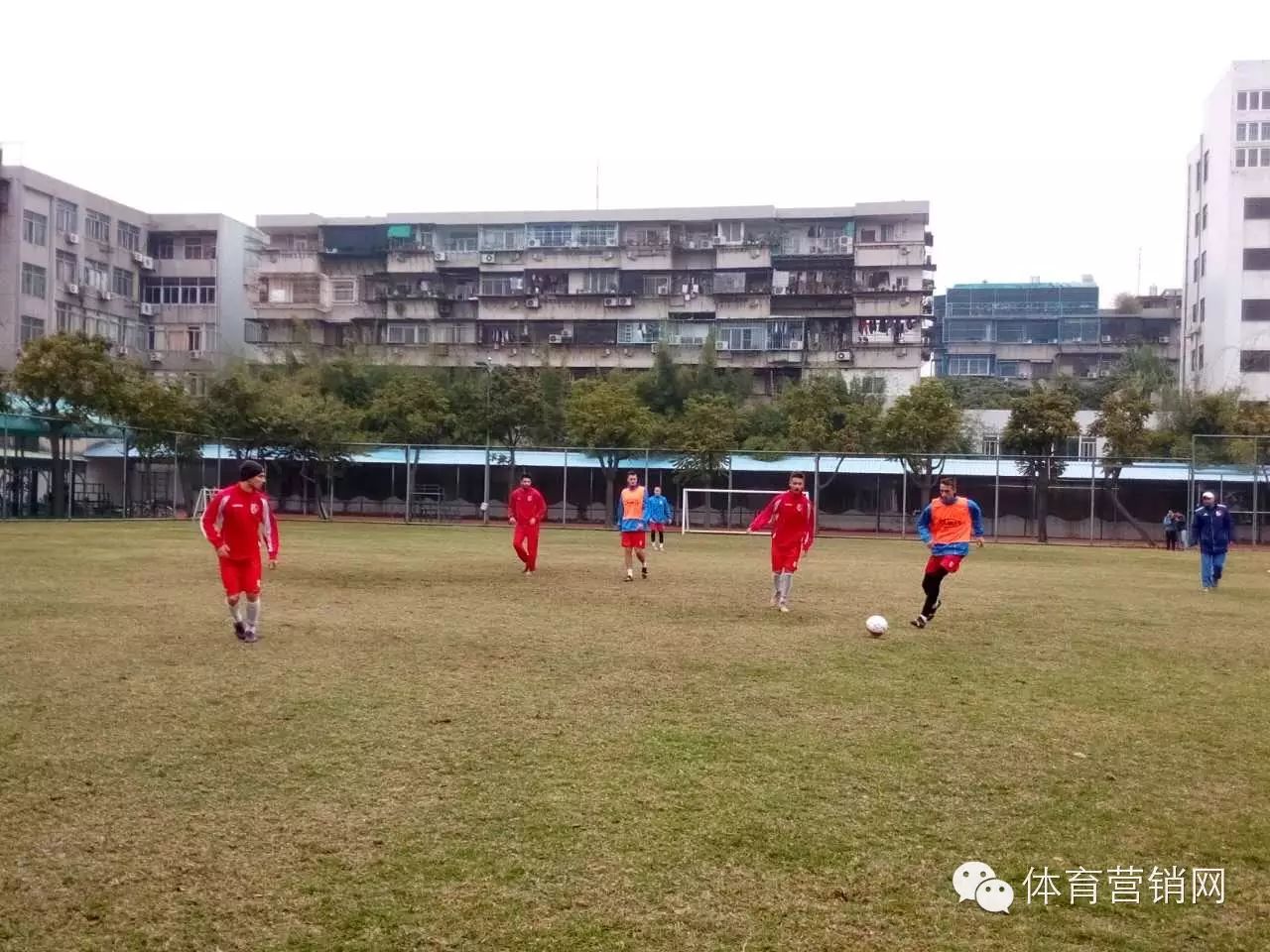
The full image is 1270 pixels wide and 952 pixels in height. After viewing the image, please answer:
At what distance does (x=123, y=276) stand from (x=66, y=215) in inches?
211

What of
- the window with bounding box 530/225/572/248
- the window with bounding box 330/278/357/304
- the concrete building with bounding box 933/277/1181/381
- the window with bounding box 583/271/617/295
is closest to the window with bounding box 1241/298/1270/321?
the concrete building with bounding box 933/277/1181/381

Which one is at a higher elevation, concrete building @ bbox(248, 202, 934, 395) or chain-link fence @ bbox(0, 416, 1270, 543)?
concrete building @ bbox(248, 202, 934, 395)

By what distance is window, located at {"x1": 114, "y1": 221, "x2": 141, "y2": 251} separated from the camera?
64.3m

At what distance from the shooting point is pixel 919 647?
12.0 metres

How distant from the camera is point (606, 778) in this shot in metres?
6.57

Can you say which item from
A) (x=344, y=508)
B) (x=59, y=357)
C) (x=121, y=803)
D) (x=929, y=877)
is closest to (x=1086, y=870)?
(x=929, y=877)

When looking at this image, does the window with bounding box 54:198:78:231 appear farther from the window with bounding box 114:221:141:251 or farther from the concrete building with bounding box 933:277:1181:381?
the concrete building with bounding box 933:277:1181:381

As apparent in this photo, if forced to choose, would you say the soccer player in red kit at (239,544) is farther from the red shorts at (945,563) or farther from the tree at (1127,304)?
the tree at (1127,304)

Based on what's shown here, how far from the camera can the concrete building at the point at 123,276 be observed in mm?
56781

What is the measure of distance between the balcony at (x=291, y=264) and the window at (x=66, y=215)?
10579mm

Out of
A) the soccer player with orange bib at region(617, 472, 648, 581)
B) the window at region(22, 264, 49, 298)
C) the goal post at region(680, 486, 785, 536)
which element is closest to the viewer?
the soccer player with orange bib at region(617, 472, 648, 581)

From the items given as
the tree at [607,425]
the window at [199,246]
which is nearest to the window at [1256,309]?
the tree at [607,425]

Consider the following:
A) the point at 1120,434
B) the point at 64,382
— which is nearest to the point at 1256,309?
the point at 1120,434

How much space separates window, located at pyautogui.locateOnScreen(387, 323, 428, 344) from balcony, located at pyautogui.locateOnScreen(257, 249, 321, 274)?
5.73m
